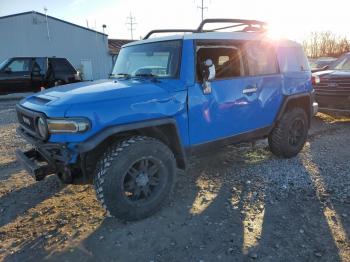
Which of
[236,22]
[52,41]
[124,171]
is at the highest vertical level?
[52,41]

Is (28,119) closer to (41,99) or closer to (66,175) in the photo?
(41,99)

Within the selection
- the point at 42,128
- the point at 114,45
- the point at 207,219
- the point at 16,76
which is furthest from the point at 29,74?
the point at 114,45

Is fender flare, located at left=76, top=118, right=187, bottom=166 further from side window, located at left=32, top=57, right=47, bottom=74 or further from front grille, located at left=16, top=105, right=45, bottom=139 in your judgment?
side window, located at left=32, top=57, right=47, bottom=74

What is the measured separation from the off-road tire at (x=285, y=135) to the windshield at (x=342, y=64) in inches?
161

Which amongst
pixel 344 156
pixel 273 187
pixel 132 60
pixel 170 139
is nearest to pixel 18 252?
pixel 170 139

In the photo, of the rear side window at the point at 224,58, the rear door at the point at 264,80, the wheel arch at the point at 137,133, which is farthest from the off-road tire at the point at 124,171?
the rear door at the point at 264,80

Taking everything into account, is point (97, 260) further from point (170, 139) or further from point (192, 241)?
point (170, 139)

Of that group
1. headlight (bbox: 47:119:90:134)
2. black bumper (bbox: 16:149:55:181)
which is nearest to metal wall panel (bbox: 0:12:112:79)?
black bumper (bbox: 16:149:55:181)

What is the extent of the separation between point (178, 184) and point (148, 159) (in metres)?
1.17

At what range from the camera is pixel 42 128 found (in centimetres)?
362

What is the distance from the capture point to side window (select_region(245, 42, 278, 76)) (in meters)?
4.91

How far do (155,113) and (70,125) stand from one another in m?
0.89

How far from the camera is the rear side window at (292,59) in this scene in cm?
541

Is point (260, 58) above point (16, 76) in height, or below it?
above
